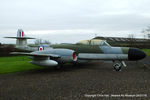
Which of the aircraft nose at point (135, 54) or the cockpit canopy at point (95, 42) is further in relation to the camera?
the cockpit canopy at point (95, 42)

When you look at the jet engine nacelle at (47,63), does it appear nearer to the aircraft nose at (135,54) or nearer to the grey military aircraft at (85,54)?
the grey military aircraft at (85,54)

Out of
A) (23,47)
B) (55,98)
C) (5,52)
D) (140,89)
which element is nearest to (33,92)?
(55,98)

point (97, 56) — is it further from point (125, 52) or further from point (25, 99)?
point (25, 99)

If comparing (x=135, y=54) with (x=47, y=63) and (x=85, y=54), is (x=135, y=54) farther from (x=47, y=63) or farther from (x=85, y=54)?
(x=47, y=63)

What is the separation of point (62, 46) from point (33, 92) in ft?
19.2

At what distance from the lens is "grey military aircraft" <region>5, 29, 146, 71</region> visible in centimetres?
804

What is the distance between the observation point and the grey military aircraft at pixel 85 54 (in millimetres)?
8039

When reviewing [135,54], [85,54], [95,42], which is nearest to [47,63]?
[85,54]

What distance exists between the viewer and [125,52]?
27.3 ft

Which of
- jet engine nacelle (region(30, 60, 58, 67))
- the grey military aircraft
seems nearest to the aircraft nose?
the grey military aircraft

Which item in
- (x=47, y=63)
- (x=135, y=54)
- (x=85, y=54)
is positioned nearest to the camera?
(x=47, y=63)

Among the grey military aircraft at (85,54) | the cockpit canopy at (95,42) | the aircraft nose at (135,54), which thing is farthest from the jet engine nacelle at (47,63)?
the aircraft nose at (135,54)

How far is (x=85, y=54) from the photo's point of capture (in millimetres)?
9266

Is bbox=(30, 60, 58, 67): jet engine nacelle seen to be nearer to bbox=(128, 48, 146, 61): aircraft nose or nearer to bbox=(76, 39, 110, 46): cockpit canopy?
bbox=(76, 39, 110, 46): cockpit canopy
